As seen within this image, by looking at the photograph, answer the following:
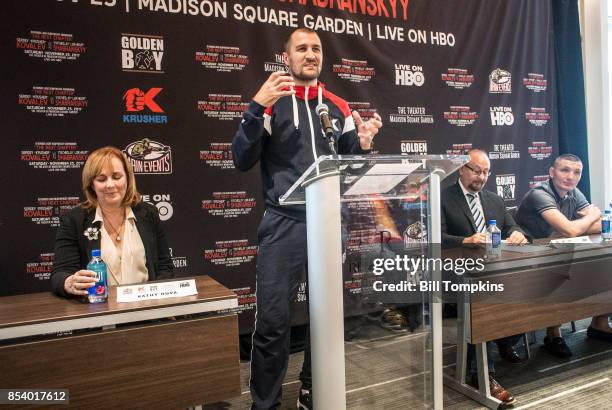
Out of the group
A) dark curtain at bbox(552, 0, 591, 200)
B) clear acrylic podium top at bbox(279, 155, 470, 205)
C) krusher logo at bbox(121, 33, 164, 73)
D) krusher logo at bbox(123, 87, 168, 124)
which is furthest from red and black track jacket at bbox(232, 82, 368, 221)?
dark curtain at bbox(552, 0, 591, 200)

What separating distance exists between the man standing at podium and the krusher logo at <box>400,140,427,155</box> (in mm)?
1650

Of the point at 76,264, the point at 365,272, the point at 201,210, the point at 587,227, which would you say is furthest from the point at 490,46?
the point at 76,264

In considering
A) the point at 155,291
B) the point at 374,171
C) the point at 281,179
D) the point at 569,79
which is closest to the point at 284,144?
the point at 281,179

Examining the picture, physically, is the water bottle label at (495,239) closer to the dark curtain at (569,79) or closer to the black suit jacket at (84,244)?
the black suit jacket at (84,244)

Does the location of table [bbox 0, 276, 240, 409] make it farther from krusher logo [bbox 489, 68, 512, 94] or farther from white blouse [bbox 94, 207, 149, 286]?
krusher logo [bbox 489, 68, 512, 94]

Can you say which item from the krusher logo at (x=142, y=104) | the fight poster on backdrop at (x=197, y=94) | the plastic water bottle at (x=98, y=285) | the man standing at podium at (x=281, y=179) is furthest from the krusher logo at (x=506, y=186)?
the plastic water bottle at (x=98, y=285)

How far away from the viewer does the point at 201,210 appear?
2.96 meters

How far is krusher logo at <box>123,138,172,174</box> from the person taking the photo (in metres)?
2.77

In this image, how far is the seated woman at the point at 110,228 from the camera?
192 centimetres

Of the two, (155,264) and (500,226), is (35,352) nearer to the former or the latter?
(155,264)

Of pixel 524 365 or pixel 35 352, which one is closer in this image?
pixel 35 352

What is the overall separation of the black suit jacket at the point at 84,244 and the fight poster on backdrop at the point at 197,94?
77 centimetres

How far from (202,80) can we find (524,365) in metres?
2.64

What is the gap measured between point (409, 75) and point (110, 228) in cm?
264
